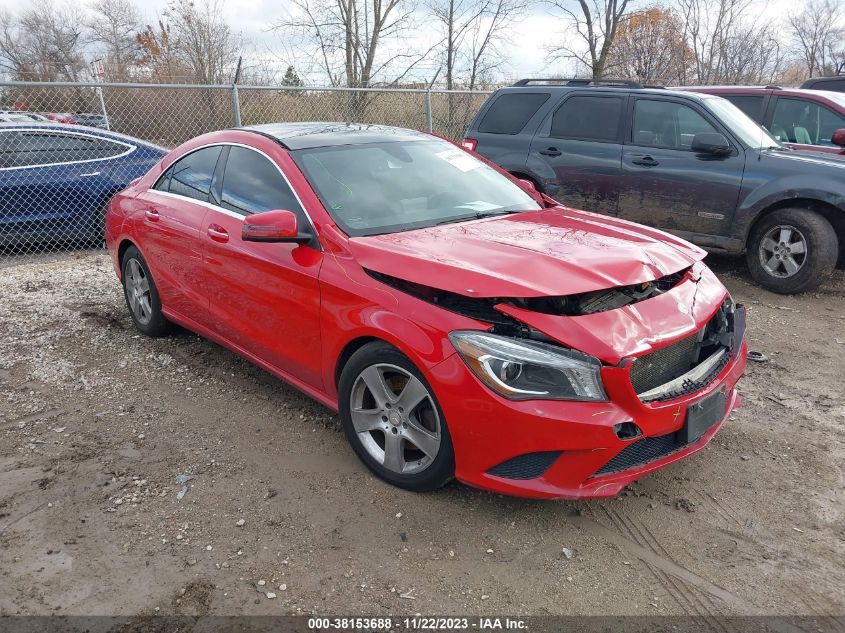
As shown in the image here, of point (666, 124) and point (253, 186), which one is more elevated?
point (666, 124)

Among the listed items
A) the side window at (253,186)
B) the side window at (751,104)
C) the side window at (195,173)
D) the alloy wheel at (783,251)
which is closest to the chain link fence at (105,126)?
the side window at (195,173)

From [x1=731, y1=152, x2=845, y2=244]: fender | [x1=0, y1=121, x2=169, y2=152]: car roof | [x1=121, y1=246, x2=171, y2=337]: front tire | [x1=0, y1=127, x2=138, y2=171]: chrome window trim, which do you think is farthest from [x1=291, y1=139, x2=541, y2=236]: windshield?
[x1=0, y1=121, x2=169, y2=152]: car roof

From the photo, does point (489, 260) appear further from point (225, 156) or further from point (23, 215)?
point (23, 215)

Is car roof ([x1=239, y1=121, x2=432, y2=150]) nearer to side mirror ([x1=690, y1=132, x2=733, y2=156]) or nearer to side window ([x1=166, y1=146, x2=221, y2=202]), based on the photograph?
side window ([x1=166, y1=146, x2=221, y2=202])

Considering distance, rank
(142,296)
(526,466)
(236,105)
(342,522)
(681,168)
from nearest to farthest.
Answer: (526,466), (342,522), (142,296), (681,168), (236,105)

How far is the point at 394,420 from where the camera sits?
3.03 meters

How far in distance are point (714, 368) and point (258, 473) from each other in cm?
227

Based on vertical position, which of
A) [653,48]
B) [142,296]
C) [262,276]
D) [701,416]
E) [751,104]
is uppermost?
[653,48]

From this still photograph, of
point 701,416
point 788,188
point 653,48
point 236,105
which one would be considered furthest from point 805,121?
point 653,48

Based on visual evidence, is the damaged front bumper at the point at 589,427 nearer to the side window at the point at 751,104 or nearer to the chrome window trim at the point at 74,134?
the side window at the point at 751,104

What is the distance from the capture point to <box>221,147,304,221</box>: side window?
359cm

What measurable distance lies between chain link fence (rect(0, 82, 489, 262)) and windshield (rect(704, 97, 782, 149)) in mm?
5347

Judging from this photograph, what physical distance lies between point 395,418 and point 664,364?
47.2 inches

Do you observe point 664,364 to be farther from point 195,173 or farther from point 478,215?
point 195,173
